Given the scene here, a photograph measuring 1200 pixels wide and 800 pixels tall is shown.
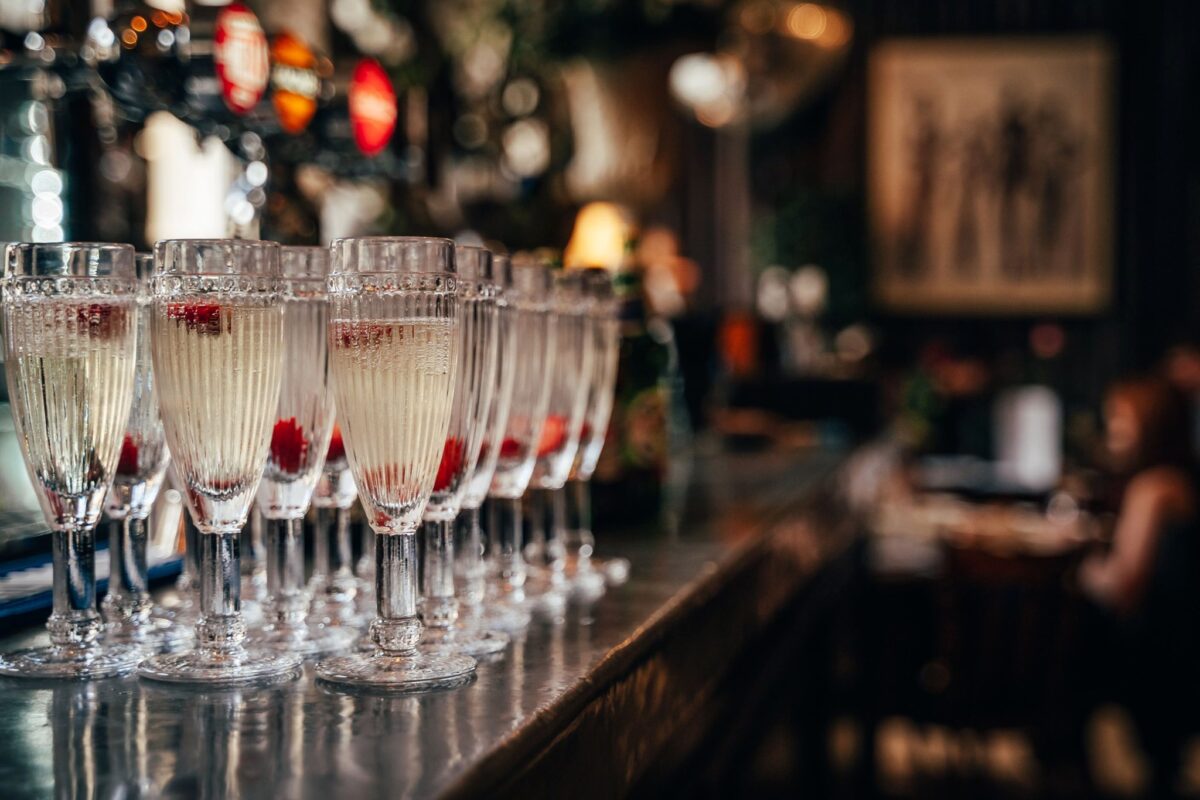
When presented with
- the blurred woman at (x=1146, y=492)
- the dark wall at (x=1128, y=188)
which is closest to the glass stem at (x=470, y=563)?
the blurred woman at (x=1146, y=492)

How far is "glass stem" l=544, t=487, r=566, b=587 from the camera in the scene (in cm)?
125

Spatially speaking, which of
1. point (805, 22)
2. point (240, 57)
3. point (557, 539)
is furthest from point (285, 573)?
point (805, 22)

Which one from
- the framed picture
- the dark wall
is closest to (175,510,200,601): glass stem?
the dark wall

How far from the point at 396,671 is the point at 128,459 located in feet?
0.91

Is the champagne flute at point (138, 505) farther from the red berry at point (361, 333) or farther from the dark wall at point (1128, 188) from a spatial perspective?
the dark wall at point (1128, 188)

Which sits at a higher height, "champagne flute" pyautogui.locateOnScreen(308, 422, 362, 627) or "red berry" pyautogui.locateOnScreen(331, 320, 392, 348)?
"red berry" pyautogui.locateOnScreen(331, 320, 392, 348)

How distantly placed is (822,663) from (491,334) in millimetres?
2424

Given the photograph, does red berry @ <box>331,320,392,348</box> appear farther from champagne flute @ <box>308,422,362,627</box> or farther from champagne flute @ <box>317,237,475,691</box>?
champagne flute @ <box>308,422,362,627</box>

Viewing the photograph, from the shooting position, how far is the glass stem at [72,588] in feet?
2.94

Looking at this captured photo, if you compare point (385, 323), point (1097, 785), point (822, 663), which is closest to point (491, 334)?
point (385, 323)

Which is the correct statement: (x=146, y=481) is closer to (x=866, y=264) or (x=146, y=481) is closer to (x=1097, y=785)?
(x=1097, y=785)

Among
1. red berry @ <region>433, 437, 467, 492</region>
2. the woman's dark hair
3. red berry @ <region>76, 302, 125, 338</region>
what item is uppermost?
red berry @ <region>76, 302, 125, 338</region>

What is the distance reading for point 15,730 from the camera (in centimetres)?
73

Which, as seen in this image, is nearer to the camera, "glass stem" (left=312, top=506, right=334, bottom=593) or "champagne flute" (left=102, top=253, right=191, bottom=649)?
"champagne flute" (left=102, top=253, right=191, bottom=649)
